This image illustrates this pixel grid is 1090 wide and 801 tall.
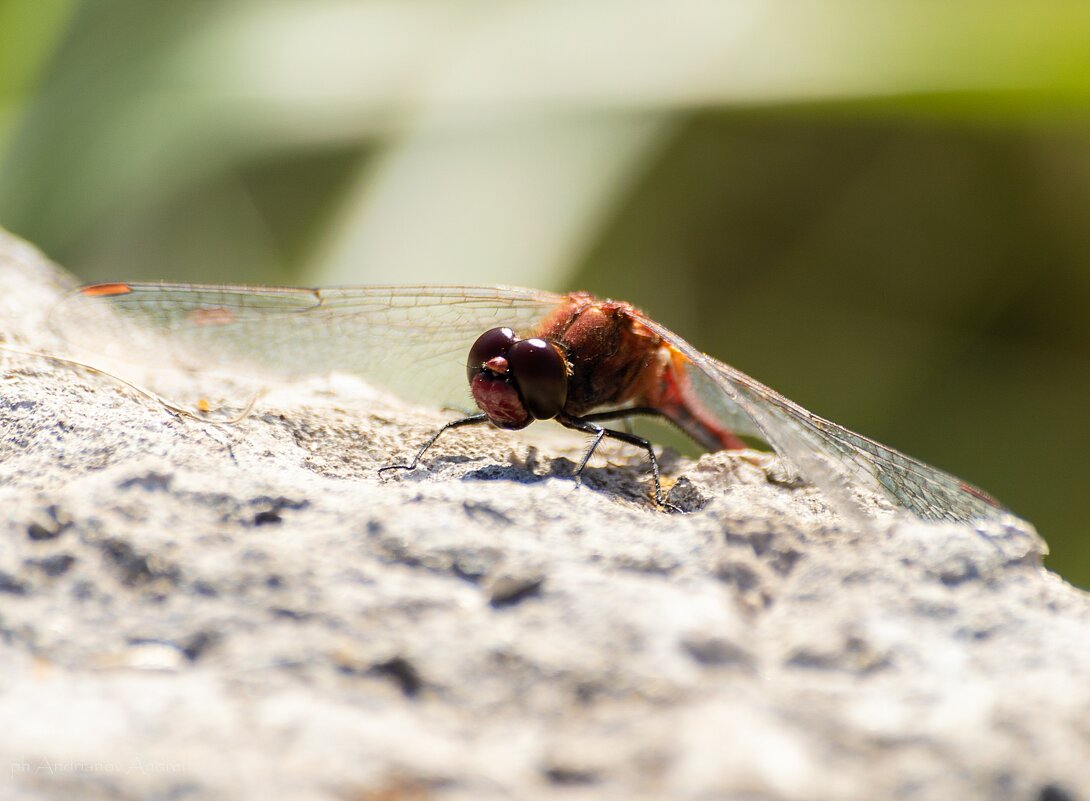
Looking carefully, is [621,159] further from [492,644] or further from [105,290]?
[492,644]

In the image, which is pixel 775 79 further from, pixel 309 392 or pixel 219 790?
pixel 219 790

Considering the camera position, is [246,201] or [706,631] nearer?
[706,631]

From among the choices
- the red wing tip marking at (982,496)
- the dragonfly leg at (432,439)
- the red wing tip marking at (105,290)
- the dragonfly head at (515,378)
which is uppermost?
the red wing tip marking at (982,496)

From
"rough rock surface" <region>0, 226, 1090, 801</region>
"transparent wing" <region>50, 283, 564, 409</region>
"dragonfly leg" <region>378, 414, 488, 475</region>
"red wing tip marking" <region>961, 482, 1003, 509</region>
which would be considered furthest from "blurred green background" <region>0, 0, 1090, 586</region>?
"rough rock surface" <region>0, 226, 1090, 801</region>

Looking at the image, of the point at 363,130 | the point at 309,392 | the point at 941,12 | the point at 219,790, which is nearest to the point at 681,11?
the point at 941,12

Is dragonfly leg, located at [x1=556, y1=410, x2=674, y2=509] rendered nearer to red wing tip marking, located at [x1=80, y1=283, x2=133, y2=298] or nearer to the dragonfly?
the dragonfly

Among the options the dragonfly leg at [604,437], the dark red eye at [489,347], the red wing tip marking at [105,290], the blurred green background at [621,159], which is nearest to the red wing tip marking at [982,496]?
the dragonfly leg at [604,437]

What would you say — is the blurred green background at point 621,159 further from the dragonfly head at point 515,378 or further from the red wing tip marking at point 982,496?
the red wing tip marking at point 982,496

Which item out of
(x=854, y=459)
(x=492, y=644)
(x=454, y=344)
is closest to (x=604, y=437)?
(x=854, y=459)
